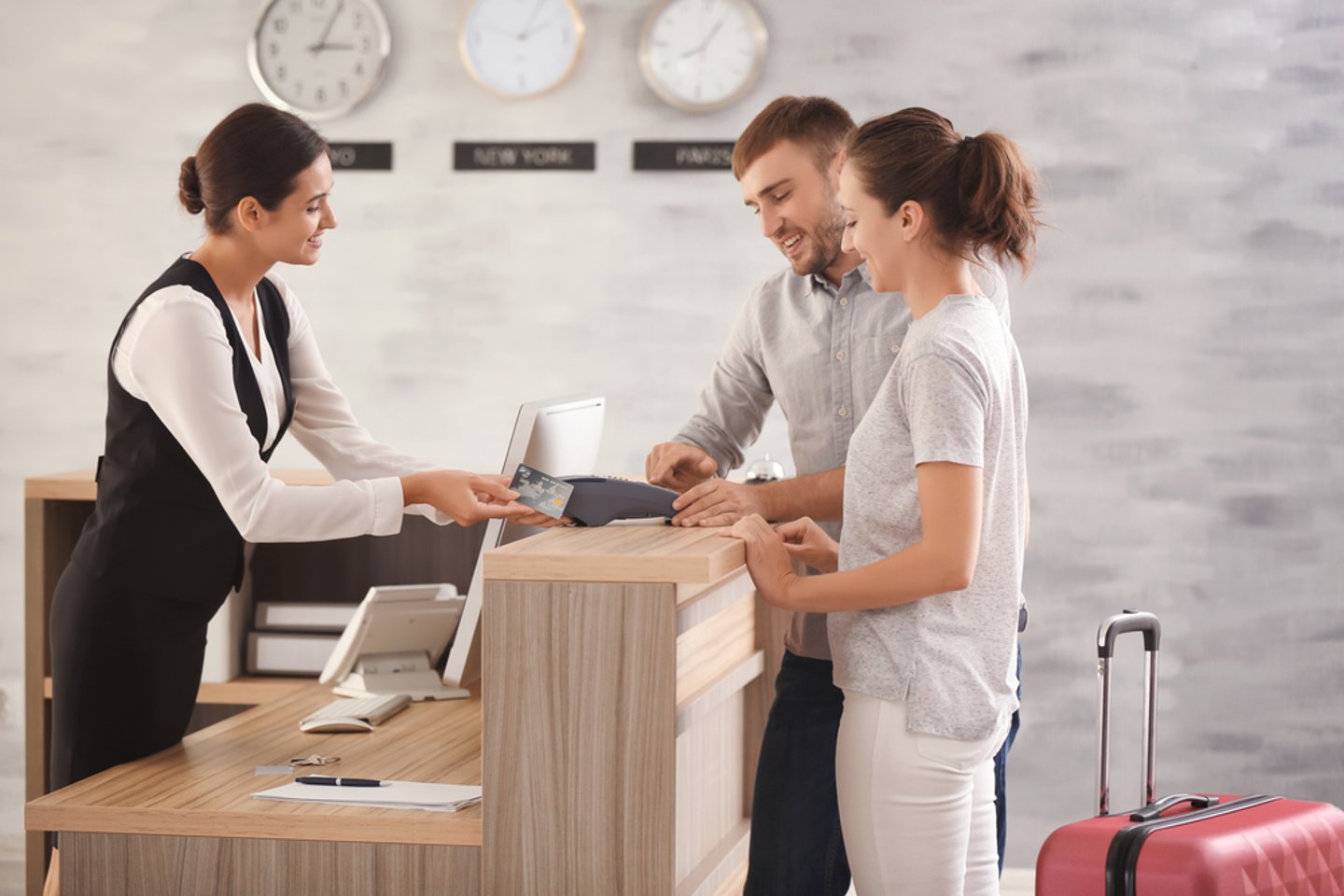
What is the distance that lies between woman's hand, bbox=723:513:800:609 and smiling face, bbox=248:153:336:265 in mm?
886

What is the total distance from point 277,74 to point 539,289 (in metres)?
0.88

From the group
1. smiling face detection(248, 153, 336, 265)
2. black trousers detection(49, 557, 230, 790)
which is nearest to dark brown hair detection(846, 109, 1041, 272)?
smiling face detection(248, 153, 336, 265)

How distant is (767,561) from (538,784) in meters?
0.36

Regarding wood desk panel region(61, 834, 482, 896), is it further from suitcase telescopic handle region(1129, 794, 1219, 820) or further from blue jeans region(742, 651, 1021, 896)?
suitcase telescopic handle region(1129, 794, 1219, 820)

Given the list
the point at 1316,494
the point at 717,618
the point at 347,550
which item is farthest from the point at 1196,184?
the point at 347,550

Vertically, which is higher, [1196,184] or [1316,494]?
[1196,184]

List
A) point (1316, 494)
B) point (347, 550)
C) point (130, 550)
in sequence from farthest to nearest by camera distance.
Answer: point (1316, 494), point (347, 550), point (130, 550)

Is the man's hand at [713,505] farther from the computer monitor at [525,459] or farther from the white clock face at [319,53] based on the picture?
the white clock face at [319,53]

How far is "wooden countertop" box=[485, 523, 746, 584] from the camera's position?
4.65ft

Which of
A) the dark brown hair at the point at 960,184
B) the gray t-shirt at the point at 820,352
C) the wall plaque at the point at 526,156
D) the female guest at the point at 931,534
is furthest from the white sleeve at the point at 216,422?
the wall plaque at the point at 526,156

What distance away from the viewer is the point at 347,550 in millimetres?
3135

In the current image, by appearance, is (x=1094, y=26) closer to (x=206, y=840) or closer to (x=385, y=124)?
(x=385, y=124)

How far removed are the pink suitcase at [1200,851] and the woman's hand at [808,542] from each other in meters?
0.39

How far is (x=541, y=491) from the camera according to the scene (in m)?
1.72
